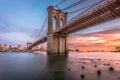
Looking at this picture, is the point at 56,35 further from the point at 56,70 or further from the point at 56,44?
the point at 56,70

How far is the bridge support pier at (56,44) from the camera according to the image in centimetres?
5886

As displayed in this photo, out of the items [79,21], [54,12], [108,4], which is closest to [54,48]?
[54,12]

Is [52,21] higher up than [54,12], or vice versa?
[54,12]

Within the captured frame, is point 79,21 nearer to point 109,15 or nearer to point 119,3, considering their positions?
point 109,15

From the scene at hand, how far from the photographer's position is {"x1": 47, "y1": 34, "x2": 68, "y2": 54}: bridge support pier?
2317 inches

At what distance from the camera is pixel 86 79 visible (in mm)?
Result: 11055

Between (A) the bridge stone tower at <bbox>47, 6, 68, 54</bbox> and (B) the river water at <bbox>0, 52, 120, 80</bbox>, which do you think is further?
(A) the bridge stone tower at <bbox>47, 6, 68, 54</bbox>

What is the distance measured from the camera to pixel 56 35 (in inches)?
2381

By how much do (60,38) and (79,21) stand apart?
84.1ft

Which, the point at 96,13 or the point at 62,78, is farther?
the point at 96,13

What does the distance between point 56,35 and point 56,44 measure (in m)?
4.45

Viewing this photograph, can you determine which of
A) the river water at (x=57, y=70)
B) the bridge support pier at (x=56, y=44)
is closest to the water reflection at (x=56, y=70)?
the river water at (x=57, y=70)

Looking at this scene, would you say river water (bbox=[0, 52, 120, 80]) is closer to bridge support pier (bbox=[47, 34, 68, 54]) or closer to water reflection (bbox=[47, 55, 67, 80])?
water reflection (bbox=[47, 55, 67, 80])

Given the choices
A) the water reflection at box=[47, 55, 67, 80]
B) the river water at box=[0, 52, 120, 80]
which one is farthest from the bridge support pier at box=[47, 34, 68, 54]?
the water reflection at box=[47, 55, 67, 80]
